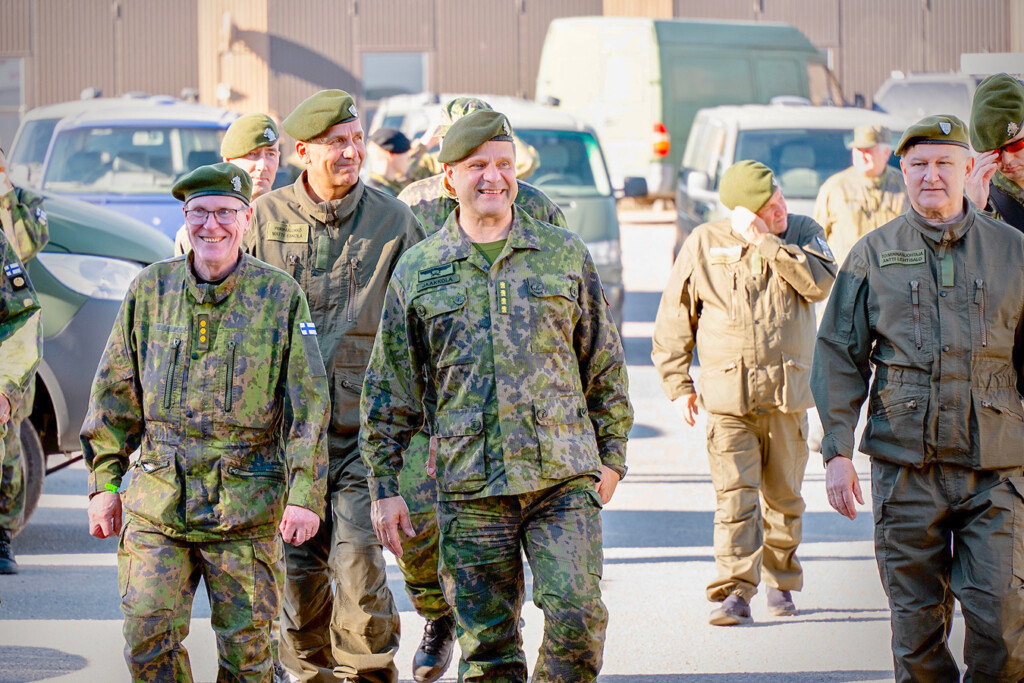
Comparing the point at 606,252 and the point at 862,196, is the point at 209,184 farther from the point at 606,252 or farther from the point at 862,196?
the point at 606,252

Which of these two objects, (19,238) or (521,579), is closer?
(521,579)

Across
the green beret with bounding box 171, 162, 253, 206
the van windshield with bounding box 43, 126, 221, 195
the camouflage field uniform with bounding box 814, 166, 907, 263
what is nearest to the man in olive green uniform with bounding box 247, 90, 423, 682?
the green beret with bounding box 171, 162, 253, 206

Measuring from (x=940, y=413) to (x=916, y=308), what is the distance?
1.17ft

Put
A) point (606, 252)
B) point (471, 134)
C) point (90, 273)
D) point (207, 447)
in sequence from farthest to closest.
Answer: point (606, 252)
point (90, 273)
point (207, 447)
point (471, 134)

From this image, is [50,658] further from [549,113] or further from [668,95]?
[668,95]

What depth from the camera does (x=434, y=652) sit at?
5.50m

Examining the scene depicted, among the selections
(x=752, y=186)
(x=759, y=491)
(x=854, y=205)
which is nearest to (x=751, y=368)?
(x=759, y=491)

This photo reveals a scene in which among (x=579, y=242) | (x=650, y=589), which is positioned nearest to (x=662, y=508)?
(x=650, y=589)

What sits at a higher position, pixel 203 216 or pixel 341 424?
pixel 203 216

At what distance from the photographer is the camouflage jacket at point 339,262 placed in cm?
521

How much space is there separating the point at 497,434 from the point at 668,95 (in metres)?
17.2

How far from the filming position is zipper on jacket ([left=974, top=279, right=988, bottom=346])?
15.0ft

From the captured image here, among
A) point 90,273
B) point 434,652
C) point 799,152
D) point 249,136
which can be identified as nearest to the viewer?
point 434,652

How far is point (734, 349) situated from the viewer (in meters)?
6.54
